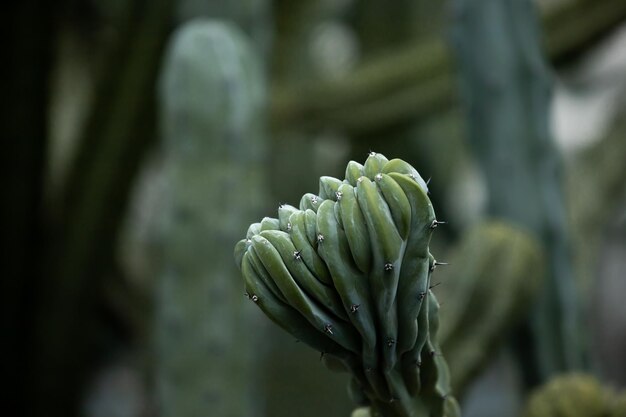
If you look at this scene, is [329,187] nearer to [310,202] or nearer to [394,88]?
[310,202]

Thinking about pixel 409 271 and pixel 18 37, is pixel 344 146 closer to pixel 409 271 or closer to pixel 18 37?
pixel 18 37

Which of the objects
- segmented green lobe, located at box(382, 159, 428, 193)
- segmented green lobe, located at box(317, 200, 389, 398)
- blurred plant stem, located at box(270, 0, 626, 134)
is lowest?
segmented green lobe, located at box(317, 200, 389, 398)

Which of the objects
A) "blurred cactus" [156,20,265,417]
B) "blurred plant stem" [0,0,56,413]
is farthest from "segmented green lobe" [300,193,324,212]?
"blurred plant stem" [0,0,56,413]

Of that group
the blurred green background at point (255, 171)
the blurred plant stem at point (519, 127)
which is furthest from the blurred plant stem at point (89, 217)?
the blurred plant stem at point (519, 127)

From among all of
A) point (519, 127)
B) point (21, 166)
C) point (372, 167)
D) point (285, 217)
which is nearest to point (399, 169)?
point (372, 167)

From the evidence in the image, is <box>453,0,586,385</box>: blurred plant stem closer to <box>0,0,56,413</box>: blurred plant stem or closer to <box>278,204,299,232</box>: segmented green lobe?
<box>0,0,56,413</box>: blurred plant stem

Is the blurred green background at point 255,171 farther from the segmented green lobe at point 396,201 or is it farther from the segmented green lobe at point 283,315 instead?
the segmented green lobe at point 396,201
